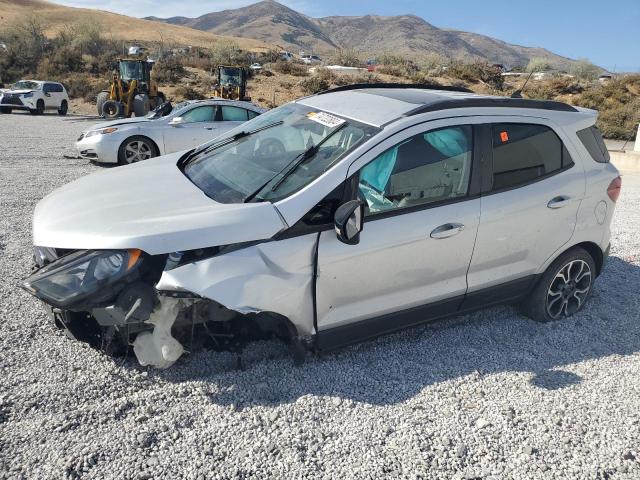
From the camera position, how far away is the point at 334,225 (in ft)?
9.59

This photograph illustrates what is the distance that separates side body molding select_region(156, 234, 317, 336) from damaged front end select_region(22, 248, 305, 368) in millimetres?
68

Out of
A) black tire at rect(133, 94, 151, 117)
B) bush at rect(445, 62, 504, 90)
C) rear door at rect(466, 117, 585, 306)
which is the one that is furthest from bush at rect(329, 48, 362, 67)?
rear door at rect(466, 117, 585, 306)

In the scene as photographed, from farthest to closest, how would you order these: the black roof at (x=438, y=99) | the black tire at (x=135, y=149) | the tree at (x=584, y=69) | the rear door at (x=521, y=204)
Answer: the tree at (x=584, y=69), the black tire at (x=135, y=149), the rear door at (x=521, y=204), the black roof at (x=438, y=99)

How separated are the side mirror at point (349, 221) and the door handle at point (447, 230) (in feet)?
2.02

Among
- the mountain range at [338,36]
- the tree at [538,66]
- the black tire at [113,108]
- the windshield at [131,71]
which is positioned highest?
the mountain range at [338,36]

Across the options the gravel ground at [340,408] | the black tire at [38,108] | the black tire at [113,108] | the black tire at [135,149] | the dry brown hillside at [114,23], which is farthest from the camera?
the dry brown hillside at [114,23]

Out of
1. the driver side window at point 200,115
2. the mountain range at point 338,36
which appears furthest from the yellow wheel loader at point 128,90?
the mountain range at point 338,36

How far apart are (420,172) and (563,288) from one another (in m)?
1.76

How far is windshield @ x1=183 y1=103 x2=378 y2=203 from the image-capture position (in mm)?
3096

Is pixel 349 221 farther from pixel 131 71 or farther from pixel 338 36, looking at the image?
pixel 338 36

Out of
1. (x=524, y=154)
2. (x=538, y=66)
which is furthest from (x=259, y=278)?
(x=538, y=66)

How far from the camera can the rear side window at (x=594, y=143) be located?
3.94 meters

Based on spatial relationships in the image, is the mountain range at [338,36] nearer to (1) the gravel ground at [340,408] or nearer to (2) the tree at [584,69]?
(2) the tree at [584,69]

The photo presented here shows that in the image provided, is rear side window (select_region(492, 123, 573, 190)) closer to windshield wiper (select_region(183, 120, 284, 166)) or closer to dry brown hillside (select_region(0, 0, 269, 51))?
windshield wiper (select_region(183, 120, 284, 166))
